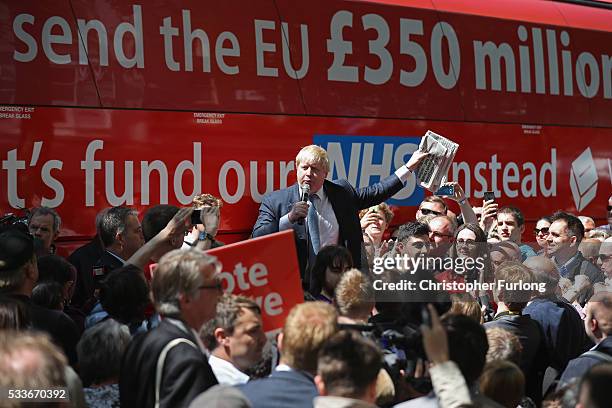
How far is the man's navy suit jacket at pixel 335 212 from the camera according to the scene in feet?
24.8

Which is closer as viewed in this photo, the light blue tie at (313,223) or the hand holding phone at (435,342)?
the hand holding phone at (435,342)

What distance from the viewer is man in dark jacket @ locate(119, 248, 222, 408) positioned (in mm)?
4000

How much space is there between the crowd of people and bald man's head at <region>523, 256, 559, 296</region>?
0.01m

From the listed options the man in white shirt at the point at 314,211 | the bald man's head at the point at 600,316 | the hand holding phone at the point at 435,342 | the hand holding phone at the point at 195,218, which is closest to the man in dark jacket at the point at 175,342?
the hand holding phone at the point at 435,342

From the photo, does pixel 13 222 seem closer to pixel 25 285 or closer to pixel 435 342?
pixel 25 285

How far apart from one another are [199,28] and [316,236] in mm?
2216

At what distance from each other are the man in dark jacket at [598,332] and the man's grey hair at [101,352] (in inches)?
82.1

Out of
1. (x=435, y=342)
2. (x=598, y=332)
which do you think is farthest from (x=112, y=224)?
(x=435, y=342)

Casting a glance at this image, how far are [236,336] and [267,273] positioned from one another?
21.1 inches

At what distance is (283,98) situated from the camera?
9.30 metres

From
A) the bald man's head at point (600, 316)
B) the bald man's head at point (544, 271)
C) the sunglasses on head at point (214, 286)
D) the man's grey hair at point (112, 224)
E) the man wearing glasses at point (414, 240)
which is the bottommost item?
the bald man's head at point (600, 316)

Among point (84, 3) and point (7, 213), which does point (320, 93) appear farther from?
point (7, 213)

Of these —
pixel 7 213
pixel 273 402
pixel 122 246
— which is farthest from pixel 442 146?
pixel 273 402

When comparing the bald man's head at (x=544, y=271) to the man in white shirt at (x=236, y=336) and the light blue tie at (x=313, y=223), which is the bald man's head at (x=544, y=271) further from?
the man in white shirt at (x=236, y=336)
